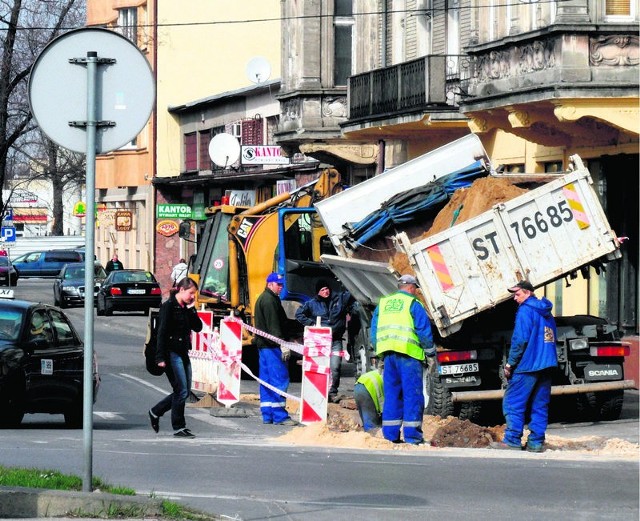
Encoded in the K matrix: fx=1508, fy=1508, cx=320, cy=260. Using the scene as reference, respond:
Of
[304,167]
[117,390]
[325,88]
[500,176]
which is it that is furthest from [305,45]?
[500,176]

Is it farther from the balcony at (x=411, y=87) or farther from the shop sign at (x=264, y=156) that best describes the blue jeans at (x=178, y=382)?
the shop sign at (x=264, y=156)

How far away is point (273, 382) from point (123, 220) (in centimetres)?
4243

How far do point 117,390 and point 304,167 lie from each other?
17.7m

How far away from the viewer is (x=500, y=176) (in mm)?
17406

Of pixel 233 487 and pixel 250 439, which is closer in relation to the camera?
pixel 233 487

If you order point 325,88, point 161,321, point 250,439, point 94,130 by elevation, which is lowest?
point 250,439

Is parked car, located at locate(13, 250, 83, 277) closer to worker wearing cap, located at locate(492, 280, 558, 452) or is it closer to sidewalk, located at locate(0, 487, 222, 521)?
worker wearing cap, located at locate(492, 280, 558, 452)

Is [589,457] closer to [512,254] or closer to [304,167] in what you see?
[512,254]

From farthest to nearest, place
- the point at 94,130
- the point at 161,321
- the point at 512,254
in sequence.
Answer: the point at 512,254, the point at 161,321, the point at 94,130

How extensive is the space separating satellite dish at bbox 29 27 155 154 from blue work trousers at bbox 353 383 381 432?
22.3ft

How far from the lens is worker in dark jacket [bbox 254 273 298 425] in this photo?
17.2 metres

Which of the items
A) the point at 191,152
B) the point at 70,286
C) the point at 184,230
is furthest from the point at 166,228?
the point at 184,230

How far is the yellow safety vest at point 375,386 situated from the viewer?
15117 mm

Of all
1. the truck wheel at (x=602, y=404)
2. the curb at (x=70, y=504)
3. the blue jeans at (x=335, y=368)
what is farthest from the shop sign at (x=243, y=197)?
the curb at (x=70, y=504)
